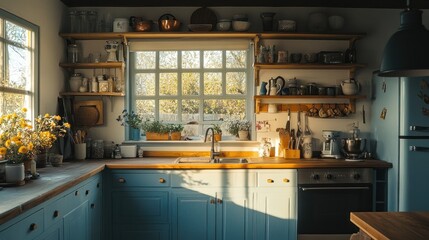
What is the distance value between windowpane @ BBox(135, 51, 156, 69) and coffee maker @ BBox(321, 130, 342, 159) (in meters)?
2.09

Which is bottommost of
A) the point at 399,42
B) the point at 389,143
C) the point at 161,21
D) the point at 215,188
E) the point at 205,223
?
the point at 205,223

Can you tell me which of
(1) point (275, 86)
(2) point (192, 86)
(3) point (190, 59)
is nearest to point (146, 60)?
(3) point (190, 59)

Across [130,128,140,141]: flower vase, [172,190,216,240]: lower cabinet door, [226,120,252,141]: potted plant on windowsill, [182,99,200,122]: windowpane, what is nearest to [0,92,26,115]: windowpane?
[130,128,140,141]: flower vase

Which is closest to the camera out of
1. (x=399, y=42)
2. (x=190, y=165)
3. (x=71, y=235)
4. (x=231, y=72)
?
(x=399, y=42)

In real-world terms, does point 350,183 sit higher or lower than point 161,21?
lower

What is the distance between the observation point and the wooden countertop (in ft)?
5.83

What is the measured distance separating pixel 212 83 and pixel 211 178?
1.27 metres

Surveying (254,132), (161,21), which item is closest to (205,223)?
(254,132)

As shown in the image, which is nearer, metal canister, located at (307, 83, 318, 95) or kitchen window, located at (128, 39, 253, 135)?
metal canister, located at (307, 83, 318, 95)

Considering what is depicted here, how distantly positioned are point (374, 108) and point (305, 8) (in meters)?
1.34

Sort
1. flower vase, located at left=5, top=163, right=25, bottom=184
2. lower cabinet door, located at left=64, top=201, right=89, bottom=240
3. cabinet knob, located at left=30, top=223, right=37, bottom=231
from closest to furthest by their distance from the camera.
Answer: cabinet knob, located at left=30, top=223, right=37, bottom=231 → flower vase, located at left=5, top=163, right=25, bottom=184 → lower cabinet door, located at left=64, top=201, right=89, bottom=240

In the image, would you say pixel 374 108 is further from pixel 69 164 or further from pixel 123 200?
pixel 69 164

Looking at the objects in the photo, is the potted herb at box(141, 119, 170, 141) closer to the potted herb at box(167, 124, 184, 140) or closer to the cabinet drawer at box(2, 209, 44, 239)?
the potted herb at box(167, 124, 184, 140)

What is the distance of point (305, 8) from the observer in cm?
451
